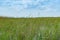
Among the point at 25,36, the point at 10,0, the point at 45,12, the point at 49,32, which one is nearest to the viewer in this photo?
the point at 25,36

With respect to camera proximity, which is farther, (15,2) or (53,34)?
(15,2)

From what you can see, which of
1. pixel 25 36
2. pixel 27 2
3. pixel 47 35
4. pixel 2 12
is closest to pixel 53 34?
pixel 47 35

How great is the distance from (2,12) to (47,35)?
7.31 feet

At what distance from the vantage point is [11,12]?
178 inches

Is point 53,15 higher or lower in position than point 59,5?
lower

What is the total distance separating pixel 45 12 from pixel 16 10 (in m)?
0.80

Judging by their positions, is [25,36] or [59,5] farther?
[59,5]

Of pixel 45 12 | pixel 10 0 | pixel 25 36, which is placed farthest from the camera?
pixel 45 12

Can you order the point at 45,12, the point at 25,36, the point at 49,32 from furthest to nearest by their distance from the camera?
the point at 45,12
the point at 49,32
the point at 25,36

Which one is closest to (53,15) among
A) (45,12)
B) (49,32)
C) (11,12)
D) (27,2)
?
(45,12)

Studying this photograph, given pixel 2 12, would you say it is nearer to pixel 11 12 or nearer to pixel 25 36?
pixel 11 12

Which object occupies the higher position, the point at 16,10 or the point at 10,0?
the point at 10,0

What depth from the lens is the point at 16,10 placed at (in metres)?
4.50

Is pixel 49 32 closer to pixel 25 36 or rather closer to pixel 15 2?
pixel 25 36
